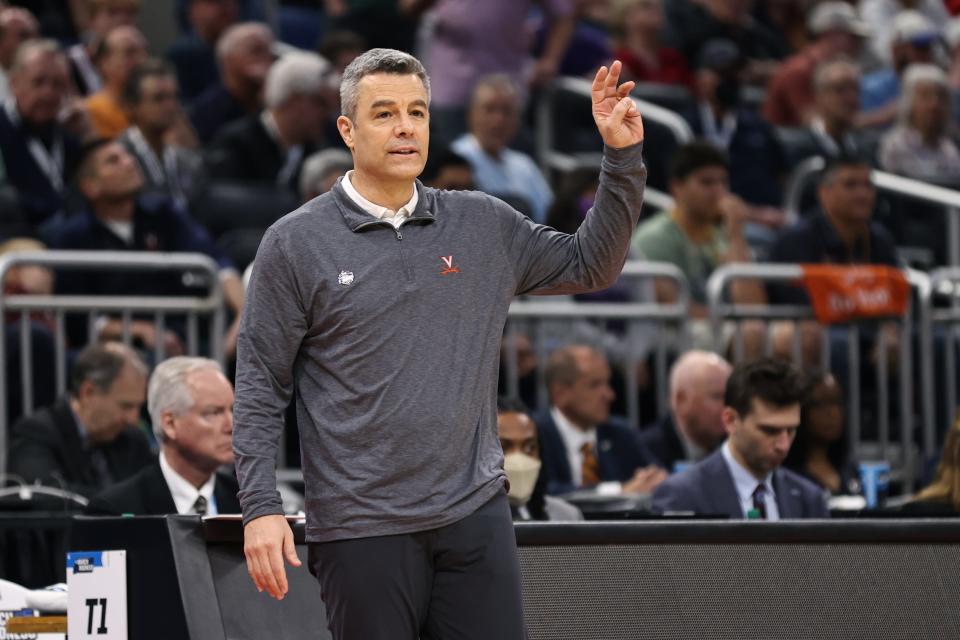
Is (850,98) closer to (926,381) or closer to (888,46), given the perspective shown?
(888,46)

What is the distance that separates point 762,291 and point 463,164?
1.73m

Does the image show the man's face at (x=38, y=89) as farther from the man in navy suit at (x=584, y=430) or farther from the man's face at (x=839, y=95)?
the man's face at (x=839, y=95)

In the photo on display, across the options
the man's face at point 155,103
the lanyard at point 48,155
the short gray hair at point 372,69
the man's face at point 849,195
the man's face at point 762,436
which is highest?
the man's face at point 155,103

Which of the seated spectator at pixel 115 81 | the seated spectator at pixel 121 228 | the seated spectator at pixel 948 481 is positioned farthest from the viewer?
the seated spectator at pixel 115 81

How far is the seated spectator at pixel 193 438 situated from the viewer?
635cm

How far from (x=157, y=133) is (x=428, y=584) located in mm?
6725

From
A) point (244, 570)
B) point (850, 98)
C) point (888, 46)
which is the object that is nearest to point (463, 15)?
point (850, 98)

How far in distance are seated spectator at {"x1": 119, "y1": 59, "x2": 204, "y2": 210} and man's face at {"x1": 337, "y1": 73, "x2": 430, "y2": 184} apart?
241 inches

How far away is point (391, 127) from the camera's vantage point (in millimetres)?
3832

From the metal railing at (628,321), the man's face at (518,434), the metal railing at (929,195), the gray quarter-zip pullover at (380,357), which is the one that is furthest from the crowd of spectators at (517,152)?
the gray quarter-zip pullover at (380,357)

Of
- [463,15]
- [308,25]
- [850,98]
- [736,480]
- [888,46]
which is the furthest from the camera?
[888,46]

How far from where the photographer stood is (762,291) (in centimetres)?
944

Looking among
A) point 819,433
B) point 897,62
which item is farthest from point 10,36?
point 897,62

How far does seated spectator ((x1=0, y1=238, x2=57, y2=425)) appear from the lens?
26.2 ft
